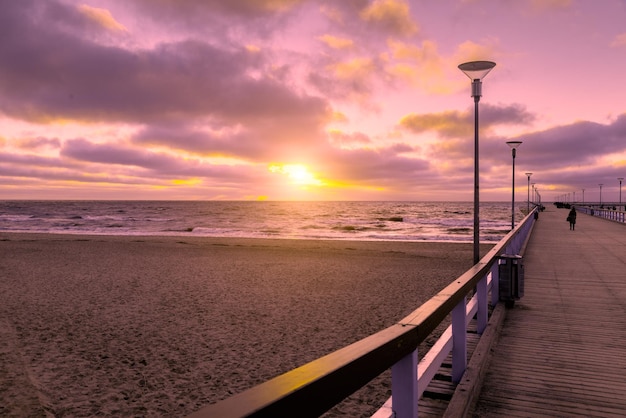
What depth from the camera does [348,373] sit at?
174cm

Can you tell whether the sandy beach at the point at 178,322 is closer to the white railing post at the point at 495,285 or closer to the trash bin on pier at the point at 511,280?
the white railing post at the point at 495,285

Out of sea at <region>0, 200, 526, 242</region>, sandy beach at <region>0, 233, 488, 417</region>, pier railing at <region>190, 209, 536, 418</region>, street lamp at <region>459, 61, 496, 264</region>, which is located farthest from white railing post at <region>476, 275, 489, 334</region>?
sea at <region>0, 200, 526, 242</region>

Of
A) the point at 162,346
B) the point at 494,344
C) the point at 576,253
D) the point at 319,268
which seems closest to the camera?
the point at 494,344

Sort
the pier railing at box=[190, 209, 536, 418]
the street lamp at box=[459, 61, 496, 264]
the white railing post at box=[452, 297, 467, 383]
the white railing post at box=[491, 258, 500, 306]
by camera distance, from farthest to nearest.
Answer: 1. the street lamp at box=[459, 61, 496, 264]
2. the white railing post at box=[491, 258, 500, 306]
3. the white railing post at box=[452, 297, 467, 383]
4. the pier railing at box=[190, 209, 536, 418]

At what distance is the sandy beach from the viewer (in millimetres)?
6148

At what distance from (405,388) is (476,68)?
7.76 meters

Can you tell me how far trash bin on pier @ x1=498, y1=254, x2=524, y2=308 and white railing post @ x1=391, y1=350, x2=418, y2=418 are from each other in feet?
19.0

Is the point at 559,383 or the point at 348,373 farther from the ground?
the point at 348,373

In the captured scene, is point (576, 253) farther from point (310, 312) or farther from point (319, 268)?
point (310, 312)

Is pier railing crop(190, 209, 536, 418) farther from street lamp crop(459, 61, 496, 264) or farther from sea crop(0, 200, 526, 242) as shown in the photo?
sea crop(0, 200, 526, 242)

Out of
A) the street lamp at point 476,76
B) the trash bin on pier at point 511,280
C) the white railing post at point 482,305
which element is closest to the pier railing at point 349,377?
the white railing post at point 482,305

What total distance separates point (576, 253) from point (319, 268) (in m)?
9.40

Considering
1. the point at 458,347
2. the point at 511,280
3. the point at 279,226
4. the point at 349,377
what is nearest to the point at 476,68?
the point at 511,280

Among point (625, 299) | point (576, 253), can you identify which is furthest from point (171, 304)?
point (576, 253)
